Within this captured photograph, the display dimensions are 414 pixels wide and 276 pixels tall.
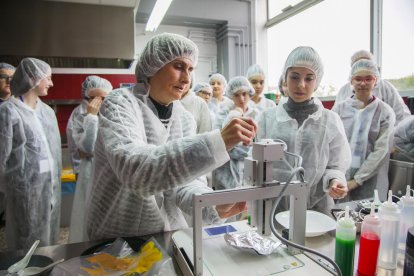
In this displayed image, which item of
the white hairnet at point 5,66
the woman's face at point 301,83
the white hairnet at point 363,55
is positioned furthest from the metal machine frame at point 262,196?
the white hairnet at point 5,66

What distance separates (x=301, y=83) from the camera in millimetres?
1485

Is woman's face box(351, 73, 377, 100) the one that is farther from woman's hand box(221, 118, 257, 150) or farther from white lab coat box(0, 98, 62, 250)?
white lab coat box(0, 98, 62, 250)

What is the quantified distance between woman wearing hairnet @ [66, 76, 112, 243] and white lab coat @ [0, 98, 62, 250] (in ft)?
0.69

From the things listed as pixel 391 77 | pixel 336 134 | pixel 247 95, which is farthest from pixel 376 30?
pixel 336 134

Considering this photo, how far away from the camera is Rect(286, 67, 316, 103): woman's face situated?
1.49 m

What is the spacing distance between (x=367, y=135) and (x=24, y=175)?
242 centimetres

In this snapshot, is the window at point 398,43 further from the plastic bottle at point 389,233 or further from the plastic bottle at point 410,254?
the plastic bottle at point 410,254

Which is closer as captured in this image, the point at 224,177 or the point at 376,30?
the point at 224,177

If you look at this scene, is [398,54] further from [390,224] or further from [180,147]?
[180,147]

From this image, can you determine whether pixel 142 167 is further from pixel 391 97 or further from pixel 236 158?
pixel 391 97

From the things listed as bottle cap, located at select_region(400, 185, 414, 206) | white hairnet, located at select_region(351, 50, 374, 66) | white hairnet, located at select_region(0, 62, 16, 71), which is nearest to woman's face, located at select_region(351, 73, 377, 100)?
white hairnet, located at select_region(351, 50, 374, 66)

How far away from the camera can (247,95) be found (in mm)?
2730

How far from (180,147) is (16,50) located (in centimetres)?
233

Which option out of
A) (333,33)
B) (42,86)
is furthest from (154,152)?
(333,33)
